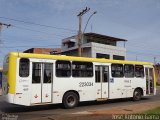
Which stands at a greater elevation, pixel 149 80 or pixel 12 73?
pixel 12 73

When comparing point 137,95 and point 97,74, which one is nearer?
point 97,74

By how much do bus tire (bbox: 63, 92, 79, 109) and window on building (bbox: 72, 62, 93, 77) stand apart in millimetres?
1122

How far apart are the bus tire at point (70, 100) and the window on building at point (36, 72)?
2019mm

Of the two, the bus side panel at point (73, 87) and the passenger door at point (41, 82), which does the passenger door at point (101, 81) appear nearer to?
the bus side panel at point (73, 87)

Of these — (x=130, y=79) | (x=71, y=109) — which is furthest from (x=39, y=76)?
(x=130, y=79)

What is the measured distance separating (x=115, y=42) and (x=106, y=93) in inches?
1789

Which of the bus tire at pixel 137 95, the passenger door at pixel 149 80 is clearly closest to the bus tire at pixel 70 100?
the bus tire at pixel 137 95

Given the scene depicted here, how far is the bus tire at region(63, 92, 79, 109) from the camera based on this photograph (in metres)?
16.2

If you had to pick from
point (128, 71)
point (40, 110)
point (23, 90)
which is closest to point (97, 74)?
point (128, 71)

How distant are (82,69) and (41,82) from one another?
2.92 meters

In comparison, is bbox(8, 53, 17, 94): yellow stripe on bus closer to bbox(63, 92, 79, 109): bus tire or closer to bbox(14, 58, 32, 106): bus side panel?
bbox(14, 58, 32, 106): bus side panel

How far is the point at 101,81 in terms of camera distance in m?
18.0

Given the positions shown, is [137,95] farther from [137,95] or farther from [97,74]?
[97,74]

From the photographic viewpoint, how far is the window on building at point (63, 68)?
15840mm
